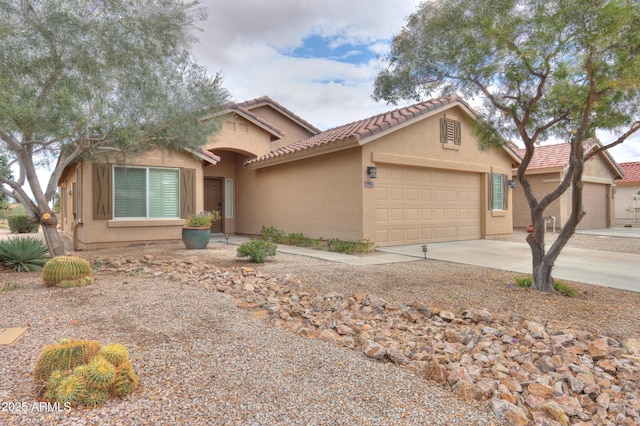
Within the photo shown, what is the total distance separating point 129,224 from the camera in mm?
10469

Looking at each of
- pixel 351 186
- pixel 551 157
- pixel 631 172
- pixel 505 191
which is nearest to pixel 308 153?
pixel 351 186

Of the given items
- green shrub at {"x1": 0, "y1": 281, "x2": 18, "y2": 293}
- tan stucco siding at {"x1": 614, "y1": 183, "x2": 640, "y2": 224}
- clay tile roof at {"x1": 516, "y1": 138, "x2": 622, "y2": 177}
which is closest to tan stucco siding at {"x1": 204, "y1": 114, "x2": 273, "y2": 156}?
green shrub at {"x1": 0, "y1": 281, "x2": 18, "y2": 293}

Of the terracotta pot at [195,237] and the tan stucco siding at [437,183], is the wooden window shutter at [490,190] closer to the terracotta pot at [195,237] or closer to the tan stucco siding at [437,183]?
the tan stucco siding at [437,183]

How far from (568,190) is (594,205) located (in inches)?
126

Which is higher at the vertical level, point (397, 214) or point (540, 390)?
point (397, 214)

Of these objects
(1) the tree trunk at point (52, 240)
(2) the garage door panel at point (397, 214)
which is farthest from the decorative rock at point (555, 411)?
(1) the tree trunk at point (52, 240)

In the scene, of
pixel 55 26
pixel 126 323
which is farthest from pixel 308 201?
pixel 126 323

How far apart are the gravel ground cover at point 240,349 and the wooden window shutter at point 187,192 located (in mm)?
5033

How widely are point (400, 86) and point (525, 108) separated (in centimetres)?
198

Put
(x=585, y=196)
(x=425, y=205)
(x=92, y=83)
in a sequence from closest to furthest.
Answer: (x=92, y=83) < (x=425, y=205) < (x=585, y=196)

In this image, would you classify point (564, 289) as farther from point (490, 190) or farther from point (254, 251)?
point (490, 190)

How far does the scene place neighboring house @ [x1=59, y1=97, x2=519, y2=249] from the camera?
32.3ft

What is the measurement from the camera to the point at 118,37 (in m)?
6.77

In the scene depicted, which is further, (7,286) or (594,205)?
(594,205)
